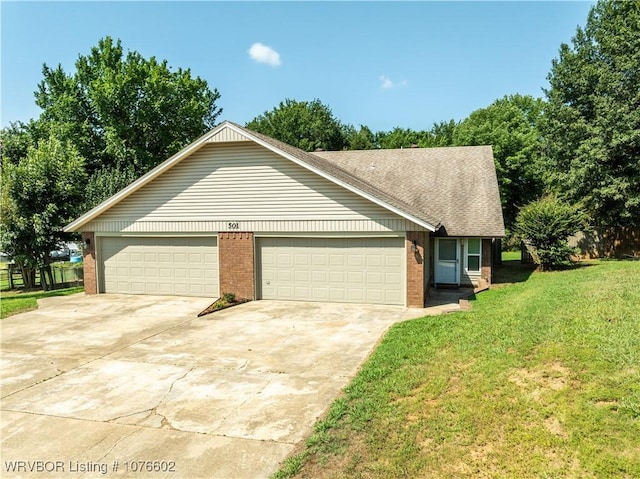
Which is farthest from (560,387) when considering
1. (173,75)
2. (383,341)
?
(173,75)

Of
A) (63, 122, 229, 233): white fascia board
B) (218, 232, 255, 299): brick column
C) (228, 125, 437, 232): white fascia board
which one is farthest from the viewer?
(218, 232, 255, 299): brick column

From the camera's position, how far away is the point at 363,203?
13602 mm

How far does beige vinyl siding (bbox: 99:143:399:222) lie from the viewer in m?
13.9

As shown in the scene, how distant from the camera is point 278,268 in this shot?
48.5 ft

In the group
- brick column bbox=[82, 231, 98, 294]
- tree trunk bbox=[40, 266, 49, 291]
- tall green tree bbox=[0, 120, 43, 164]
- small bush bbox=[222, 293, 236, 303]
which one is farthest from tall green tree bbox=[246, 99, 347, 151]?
small bush bbox=[222, 293, 236, 303]

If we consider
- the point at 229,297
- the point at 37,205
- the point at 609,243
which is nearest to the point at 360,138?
the point at 609,243

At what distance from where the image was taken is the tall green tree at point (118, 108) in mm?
29031

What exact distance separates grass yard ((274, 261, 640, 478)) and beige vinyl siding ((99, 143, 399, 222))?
21.7 feet

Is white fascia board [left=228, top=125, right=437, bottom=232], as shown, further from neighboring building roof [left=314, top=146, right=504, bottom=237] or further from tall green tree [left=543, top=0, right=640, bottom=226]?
tall green tree [left=543, top=0, right=640, bottom=226]

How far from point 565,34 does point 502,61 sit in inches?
486

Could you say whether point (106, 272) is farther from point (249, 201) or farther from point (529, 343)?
point (529, 343)

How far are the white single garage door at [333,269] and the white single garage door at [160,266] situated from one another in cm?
207

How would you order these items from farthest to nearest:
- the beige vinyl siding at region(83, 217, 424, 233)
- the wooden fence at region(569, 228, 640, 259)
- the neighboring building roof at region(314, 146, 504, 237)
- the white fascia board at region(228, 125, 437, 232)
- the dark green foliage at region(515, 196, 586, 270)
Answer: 1. the wooden fence at region(569, 228, 640, 259)
2. the dark green foliage at region(515, 196, 586, 270)
3. the neighboring building roof at region(314, 146, 504, 237)
4. the beige vinyl siding at region(83, 217, 424, 233)
5. the white fascia board at region(228, 125, 437, 232)

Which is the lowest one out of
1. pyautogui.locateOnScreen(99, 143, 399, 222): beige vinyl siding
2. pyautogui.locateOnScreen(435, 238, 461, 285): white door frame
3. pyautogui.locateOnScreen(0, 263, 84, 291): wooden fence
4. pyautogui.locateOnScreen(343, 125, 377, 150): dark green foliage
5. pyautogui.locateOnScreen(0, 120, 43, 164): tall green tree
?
pyautogui.locateOnScreen(0, 263, 84, 291): wooden fence
